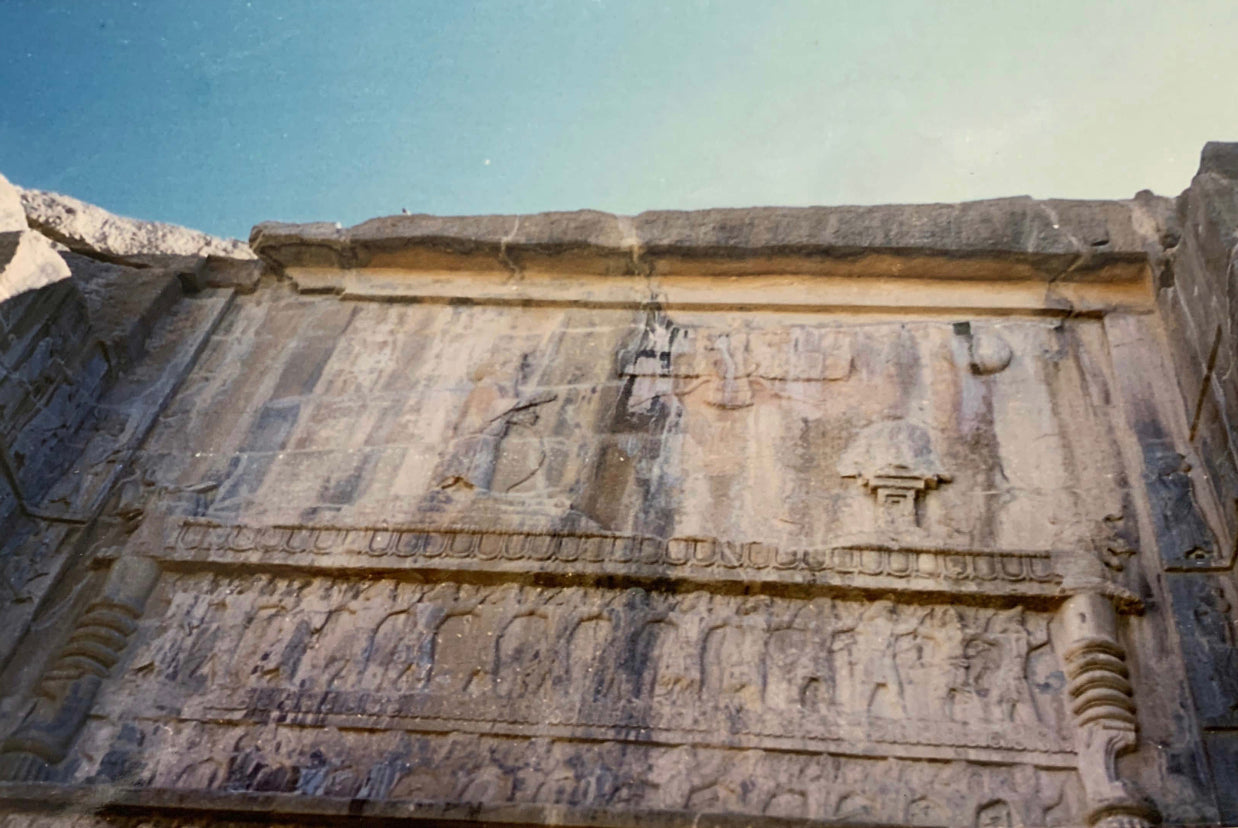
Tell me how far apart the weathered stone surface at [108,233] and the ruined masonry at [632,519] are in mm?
98

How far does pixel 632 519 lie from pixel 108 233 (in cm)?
369

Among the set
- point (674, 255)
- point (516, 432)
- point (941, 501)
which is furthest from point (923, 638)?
point (674, 255)

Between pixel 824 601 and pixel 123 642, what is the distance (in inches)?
105

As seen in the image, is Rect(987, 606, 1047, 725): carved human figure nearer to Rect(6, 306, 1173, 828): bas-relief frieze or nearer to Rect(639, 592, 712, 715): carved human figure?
Rect(6, 306, 1173, 828): bas-relief frieze

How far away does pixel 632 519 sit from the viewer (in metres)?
5.16

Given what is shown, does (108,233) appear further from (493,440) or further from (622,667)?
(622,667)

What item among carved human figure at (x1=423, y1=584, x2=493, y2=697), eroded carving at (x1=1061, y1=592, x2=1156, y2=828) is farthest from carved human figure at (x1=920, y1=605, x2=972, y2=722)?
carved human figure at (x1=423, y1=584, x2=493, y2=697)

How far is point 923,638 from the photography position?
15.3 feet

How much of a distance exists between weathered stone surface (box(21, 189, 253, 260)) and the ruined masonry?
0.10 metres

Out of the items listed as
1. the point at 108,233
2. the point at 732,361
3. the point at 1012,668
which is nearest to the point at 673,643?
the point at 1012,668

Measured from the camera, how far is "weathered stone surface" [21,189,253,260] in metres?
6.82

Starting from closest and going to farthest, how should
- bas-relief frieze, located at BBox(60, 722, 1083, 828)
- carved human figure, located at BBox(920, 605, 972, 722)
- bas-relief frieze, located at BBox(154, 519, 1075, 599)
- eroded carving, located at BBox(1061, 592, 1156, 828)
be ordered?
1. eroded carving, located at BBox(1061, 592, 1156, 828)
2. bas-relief frieze, located at BBox(60, 722, 1083, 828)
3. carved human figure, located at BBox(920, 605, 972, 722)
4. bas-relief frieze, located at BBox(154, 519, 1075, 599)

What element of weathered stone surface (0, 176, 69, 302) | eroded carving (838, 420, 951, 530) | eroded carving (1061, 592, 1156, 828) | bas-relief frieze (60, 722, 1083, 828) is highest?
weathered stone surface (0, 176, 69, 302)

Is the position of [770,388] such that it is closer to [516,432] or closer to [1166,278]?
[516,432]
